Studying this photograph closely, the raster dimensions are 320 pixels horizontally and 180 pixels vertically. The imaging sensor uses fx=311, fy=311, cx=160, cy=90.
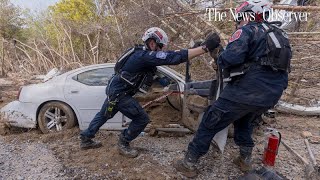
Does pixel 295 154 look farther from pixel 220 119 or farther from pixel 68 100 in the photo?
pixel 68 100

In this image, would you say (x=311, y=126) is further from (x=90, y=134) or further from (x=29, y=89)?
(x=29, y=89)

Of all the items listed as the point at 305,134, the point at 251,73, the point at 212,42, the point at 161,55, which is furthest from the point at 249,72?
the point at 305,134

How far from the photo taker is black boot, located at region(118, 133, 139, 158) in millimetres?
4398

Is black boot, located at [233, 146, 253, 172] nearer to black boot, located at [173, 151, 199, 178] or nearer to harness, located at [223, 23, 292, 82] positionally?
black boot, located at [173, 151, 199, 178]

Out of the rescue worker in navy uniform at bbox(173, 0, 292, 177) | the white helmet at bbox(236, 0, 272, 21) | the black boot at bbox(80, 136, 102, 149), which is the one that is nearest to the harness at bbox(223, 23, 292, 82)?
the rescue worker in navy uniform at bbox(173, 0, 292, 177)

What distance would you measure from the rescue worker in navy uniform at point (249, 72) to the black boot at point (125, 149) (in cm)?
118

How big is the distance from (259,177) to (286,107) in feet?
13.6

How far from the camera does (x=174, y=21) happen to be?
8.01 metres

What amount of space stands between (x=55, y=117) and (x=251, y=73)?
11.6 ft

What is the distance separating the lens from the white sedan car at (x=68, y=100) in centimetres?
522

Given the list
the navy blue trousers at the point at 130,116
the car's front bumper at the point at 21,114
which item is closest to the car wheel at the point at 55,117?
the car's front bumper at the point at 21,114

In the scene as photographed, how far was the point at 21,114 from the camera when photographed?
5473mm

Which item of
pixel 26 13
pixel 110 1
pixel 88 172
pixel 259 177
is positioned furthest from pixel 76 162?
pixel 26 13

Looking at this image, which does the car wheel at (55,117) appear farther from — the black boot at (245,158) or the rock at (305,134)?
the rock at (305,134)
